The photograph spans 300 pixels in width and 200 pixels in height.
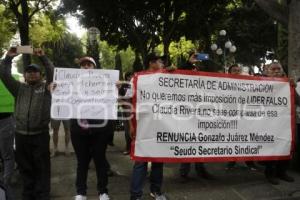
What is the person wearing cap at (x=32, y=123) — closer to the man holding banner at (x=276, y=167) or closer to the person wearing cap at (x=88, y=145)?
the person wearing cap at (x=88, y=145)

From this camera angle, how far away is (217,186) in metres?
7.13

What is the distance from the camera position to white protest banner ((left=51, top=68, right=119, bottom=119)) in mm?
6081

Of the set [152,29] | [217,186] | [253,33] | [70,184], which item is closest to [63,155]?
[70,184]

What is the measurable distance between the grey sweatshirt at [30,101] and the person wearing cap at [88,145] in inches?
16.2

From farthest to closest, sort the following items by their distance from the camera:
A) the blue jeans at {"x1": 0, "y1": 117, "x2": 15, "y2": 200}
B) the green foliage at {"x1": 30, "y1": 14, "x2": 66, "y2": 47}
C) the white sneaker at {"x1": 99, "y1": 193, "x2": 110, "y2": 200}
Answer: the green foliage at {"x1": 30, "y1": 14, "x2": 66, "y2": 47}
the blue jeans at {"x1": 0, "y1": 117, "x2": 15, "y2": 200}
the white sneaker at {"x1": 99, "y1": 193, "x2": 110, "y2": 200}

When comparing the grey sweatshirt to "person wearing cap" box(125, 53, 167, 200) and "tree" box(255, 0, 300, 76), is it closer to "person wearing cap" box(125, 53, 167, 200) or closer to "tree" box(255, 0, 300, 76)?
"person wearing cap" box(125, 53, 167, 200)

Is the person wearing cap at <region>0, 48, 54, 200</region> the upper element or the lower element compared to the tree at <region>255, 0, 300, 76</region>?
lower

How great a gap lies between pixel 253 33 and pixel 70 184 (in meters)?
30.1

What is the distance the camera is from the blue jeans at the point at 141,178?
241 inches

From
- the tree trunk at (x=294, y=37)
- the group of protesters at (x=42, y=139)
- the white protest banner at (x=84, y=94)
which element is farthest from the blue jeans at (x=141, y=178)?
the tree trunk at (x=294, y=37)

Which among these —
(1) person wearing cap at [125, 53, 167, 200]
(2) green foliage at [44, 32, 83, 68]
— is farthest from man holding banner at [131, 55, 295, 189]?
(2) green foliage at [44, 32, 83, 68]

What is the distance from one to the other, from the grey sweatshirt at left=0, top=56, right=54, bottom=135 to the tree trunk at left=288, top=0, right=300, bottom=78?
4464 mm

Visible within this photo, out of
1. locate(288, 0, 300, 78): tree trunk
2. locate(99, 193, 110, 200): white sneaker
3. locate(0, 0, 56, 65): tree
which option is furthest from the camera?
locate(0, 0, 56, 65): tree

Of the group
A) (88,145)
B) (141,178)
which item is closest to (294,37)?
(141,178)
